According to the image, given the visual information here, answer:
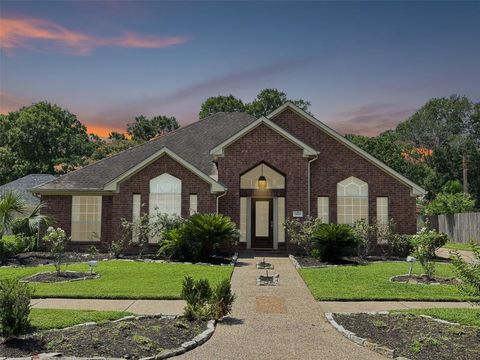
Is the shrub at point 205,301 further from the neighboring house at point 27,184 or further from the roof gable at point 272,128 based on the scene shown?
the neighboring house at point 27,184

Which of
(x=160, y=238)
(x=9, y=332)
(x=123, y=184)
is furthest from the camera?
(x=123, y=184)

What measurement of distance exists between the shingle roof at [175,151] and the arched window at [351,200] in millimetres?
6678

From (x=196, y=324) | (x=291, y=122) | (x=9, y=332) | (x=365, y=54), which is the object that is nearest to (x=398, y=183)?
(x=291, y=122)

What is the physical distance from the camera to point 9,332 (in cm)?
733

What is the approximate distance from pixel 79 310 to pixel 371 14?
12674 mm

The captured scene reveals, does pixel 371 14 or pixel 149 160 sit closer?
pixel 371 14

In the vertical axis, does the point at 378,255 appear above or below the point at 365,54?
below

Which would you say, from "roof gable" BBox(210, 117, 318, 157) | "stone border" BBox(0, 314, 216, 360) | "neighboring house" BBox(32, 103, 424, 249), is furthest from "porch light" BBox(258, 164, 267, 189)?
"stone border" BBox(0, 314, 216, 360)

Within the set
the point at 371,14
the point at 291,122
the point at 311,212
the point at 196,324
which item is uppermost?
the point at 371,14

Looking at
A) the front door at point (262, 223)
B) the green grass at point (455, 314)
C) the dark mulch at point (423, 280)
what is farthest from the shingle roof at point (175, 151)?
the green grass at point (455, 314)

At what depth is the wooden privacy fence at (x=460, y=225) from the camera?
29.8 metres

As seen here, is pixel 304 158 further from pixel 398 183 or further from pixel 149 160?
pixel 149 160

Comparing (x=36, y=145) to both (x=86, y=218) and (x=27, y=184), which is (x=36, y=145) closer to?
(x=27, y=184)

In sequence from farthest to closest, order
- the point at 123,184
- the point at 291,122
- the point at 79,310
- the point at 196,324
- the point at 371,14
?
the point at 291,122 → the point at 123,184 → the point at 371,14 → the point at 79,310 → the point at 196,324
